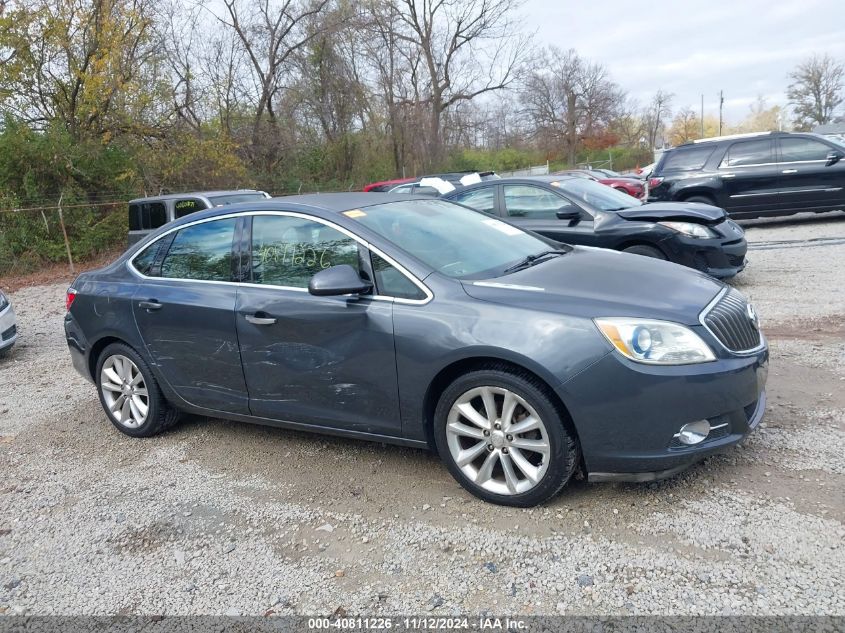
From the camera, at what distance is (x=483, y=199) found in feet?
28.4

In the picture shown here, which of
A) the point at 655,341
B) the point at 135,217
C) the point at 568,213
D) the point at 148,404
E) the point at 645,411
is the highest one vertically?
the point at 135,217

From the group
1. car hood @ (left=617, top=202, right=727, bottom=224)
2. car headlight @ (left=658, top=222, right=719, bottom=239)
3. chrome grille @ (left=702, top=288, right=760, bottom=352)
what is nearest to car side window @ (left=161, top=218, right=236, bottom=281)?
chrome grille @ (left=702, top=288, right=760, bottom=352)

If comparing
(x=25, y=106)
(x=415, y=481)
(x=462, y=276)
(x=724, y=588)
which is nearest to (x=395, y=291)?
(x=462, y=276)

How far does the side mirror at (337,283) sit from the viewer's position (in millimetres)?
3629

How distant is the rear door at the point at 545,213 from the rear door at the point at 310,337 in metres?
4.48

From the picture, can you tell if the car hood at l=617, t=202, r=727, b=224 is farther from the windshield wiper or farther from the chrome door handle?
the chrome door handle

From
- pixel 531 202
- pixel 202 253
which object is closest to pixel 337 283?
pixel 202 253

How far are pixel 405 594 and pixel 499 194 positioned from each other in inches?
252

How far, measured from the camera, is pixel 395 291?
3.70 meters

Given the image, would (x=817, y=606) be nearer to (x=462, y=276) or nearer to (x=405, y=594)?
(x=405, y=594)

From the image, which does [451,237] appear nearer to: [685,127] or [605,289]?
[605,289]

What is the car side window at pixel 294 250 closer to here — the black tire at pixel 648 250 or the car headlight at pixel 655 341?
the car headlight at pixel 655 341

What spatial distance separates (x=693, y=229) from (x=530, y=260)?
423cm

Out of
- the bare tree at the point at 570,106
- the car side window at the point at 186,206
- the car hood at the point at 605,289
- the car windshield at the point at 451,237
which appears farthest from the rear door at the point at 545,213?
the bare tree at the point at 570,106
